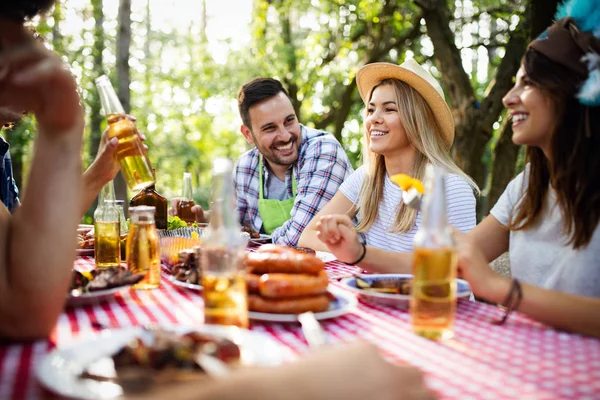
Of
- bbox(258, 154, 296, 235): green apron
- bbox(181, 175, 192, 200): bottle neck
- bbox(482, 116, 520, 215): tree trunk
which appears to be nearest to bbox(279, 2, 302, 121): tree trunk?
bbox(482, 116, 520, 215): tree trunk

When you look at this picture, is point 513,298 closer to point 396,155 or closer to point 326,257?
point 326,257

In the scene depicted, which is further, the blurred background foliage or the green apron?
the blurred background foliage

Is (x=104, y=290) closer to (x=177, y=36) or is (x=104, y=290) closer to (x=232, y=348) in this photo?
(x=232, y=348)

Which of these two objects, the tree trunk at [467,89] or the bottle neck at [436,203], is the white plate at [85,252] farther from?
the tree trunk at [467,89]

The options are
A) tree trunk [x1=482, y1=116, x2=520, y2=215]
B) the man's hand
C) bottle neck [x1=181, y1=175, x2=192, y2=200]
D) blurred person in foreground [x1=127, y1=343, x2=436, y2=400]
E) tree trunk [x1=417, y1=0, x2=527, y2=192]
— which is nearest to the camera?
blurred person in foreground [x1=127, y1=343, x2=436, y2=400]

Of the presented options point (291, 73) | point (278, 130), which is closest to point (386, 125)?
point (278, 130)

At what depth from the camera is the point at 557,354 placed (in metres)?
1.23

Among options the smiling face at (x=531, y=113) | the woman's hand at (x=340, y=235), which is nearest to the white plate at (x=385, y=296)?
the woman's hand at (x=340, y=235)

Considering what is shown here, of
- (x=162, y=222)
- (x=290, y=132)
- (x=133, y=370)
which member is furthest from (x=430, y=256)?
(x=290, y=132)

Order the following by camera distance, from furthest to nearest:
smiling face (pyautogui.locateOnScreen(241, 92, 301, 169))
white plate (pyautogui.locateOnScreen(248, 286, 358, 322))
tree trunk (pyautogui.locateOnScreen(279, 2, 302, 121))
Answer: tree trunk (pyautogui.locateOnScreen(279, 2, 302, 121))
smiling face (pyautogui.locateOnScreen(241, 92, 301, 169))
white plate (pyautogui.locateOnScreen(248, 286, 358, 322))

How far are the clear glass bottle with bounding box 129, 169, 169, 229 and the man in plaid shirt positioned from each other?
95cm

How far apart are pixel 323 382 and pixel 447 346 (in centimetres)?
54

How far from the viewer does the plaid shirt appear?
3.55m

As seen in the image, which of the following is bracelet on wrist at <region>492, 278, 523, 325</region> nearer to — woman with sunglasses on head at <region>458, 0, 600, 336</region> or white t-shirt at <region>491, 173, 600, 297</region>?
woman with sunglasses on head at <region>458, 0, 600, 336</region>
